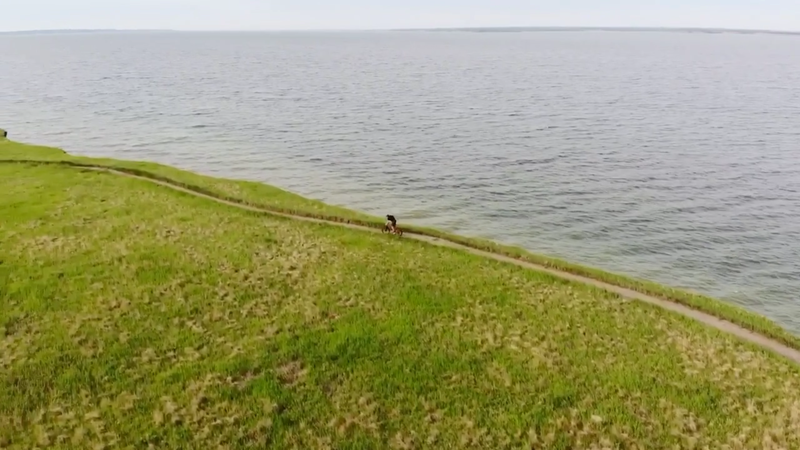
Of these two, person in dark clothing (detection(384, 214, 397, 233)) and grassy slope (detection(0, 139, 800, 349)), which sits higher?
person in dark clothing (detection(384, 214, 397, 233))

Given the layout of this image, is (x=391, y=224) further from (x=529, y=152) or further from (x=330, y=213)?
(x=529, y=152)

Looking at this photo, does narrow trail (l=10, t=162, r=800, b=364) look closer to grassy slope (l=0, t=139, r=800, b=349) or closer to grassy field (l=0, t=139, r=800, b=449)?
grassy slope (l=0, t=139, r=800, b=349)

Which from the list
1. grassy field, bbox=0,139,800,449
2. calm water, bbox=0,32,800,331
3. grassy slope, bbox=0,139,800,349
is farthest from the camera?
calm water, bbox=0,32,800,331

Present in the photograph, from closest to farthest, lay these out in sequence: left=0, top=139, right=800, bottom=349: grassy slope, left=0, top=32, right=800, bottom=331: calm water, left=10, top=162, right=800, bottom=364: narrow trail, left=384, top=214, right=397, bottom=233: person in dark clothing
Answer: left=10, top=162, right=800, bottom=364: narrow trail, left=0, top=139, right=800, bottom=349: grassy slope, left=384, top=214, right=397, bottom=233: person in dark clothing, left=0, top=32, right=800, bottom=331: calm water

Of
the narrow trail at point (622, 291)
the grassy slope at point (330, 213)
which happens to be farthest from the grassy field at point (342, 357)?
the grassy slope at point (330, 213)

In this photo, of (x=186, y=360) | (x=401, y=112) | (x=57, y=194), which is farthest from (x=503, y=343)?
(x=401, y=112)

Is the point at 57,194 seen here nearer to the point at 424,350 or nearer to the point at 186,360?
the point at 186,360

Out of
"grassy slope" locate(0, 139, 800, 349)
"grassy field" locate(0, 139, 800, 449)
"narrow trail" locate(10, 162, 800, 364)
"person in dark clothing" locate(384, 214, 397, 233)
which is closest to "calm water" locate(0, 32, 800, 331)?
"grassy slope" locate(0, 139, 800, 349)
